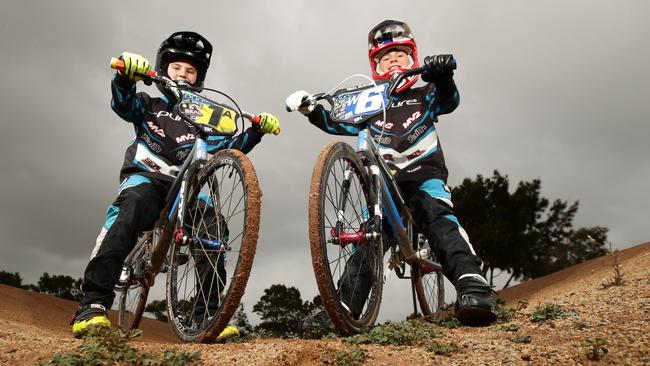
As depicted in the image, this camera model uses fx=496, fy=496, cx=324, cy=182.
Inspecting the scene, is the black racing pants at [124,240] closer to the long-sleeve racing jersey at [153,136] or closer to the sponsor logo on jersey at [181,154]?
the long-sleeve racing jersey at [153,136]

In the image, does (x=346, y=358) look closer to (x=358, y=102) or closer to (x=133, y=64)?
(x=358, y=102)

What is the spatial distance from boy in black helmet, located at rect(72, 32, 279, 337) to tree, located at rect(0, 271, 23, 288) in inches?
1166

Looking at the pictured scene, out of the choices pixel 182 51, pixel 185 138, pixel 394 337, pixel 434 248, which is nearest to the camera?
pixel 394 337

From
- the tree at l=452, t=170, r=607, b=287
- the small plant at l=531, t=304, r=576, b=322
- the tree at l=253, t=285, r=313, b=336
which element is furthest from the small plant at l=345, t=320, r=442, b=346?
the tree at l=452, t=170, r=607, b=287

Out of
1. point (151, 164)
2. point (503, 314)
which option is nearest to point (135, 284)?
point (151, 164)

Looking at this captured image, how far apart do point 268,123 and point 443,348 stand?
10.3 feet

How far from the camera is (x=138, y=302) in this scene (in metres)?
5.34

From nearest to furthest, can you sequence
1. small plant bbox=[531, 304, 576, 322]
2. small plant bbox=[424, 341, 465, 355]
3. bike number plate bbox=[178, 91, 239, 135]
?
small plant bbox=[424, 341, 465, 355] < small plant bbox=[531, 304, 576, 322] < bike number plate bbox=[178, 91, 239, 135]

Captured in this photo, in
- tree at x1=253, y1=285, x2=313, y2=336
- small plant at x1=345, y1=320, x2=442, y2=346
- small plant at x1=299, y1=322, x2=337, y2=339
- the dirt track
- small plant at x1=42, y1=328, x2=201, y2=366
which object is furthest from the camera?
tree at x1=253, y1=285, x2=313, y2=336

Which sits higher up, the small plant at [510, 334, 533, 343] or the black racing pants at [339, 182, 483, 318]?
the black racing pants at [339, 182, 483, 318]

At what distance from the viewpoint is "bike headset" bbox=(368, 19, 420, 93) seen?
5.71m

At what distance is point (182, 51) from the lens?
5.52 meters

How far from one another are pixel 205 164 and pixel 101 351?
1.83 metres

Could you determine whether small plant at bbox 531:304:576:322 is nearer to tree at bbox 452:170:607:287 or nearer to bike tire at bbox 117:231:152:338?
bike tire at bbox 117:231:152:338
